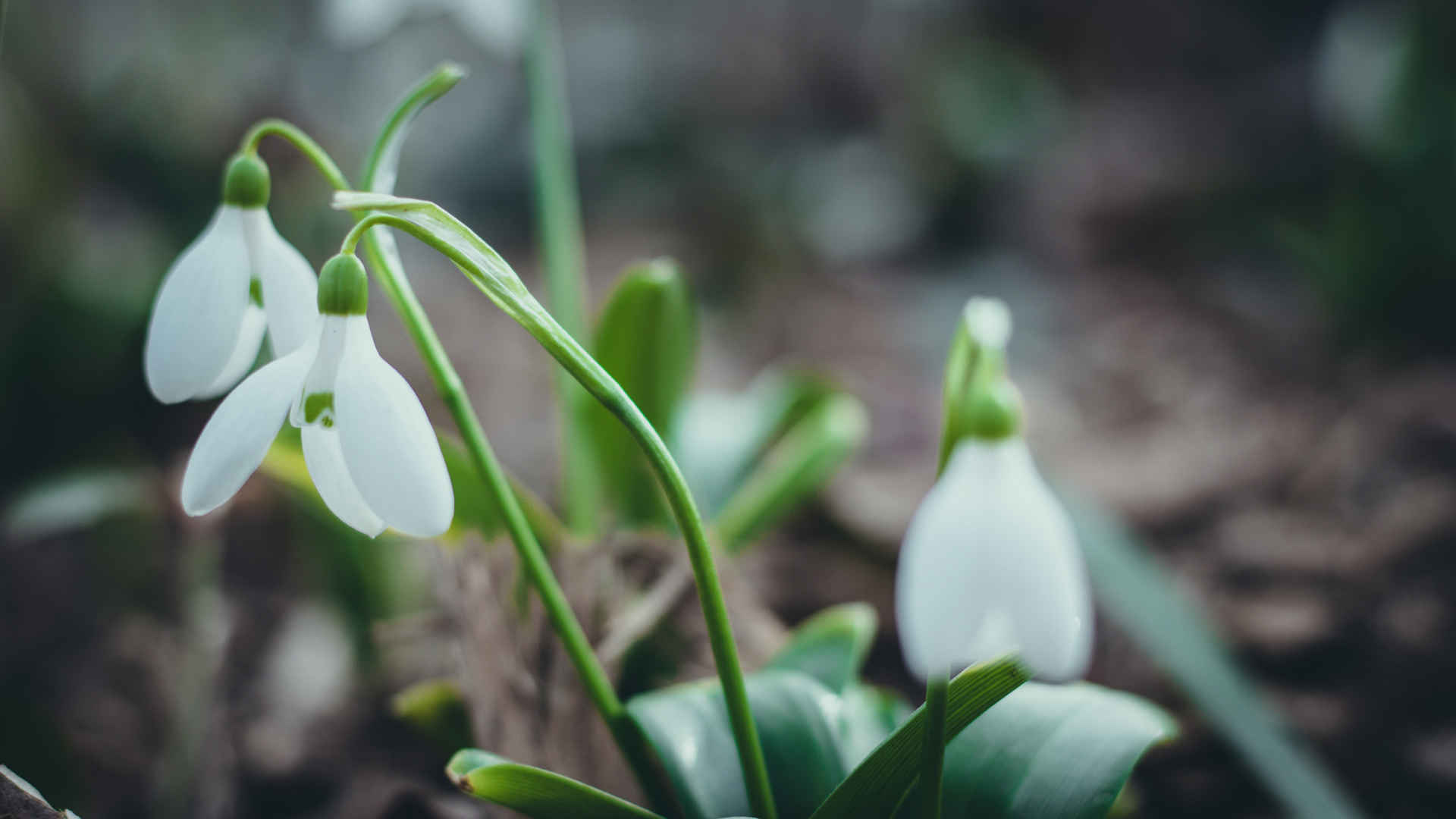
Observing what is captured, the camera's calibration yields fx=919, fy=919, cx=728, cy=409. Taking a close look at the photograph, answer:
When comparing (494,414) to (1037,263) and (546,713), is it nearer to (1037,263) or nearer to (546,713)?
(546,713)

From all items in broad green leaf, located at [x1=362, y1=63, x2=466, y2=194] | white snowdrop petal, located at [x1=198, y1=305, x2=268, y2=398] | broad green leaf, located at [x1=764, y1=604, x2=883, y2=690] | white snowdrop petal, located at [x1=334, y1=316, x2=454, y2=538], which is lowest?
broad green leaf, located at [x1=764, y1=604, x2=883, y2=690]

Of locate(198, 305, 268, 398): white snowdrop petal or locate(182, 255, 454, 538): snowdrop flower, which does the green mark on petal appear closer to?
locate(182, 255, 454, 538): snowdrop flower

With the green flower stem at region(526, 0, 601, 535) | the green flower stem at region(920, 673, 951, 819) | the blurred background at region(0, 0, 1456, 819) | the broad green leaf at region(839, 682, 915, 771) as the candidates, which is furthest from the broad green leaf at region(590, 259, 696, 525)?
the green flower stem at region(920, 673, 951, 819)

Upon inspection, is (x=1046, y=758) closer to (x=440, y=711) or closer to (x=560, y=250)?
(x=440, y=711)

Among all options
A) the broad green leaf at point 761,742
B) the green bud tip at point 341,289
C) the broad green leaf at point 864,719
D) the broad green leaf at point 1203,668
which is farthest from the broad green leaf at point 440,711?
the broad green leaf at point 1203,668

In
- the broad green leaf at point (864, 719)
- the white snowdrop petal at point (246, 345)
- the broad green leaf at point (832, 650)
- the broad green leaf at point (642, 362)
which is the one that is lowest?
the broad green leaf at point (864, 719)

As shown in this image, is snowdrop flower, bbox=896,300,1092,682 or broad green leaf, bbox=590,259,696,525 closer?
snowdrop flower, bbox=896,300,1092,682

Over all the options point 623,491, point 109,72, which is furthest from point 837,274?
point 109,72

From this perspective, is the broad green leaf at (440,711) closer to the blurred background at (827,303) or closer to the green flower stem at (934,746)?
the blurred background at (827,303)
